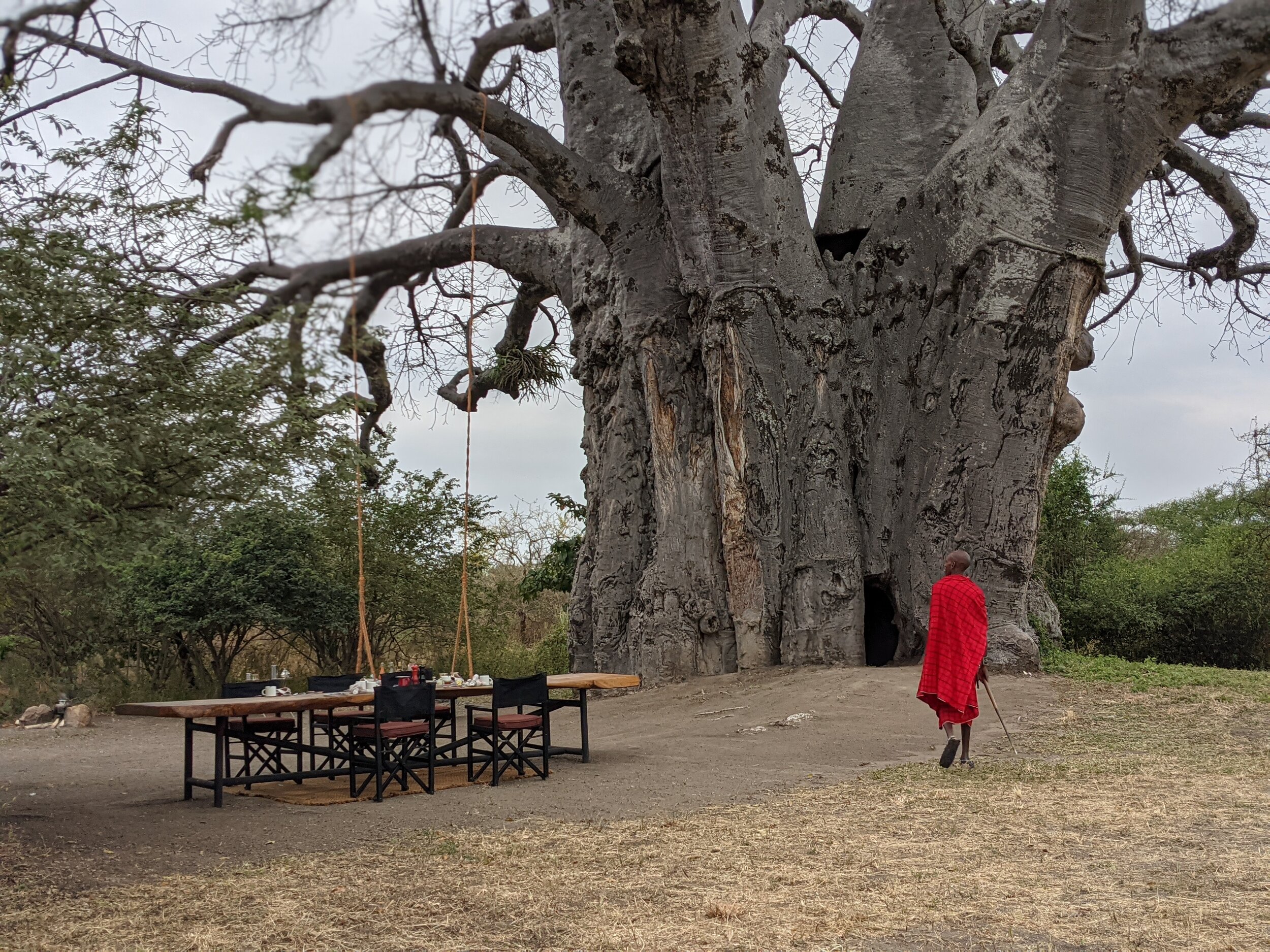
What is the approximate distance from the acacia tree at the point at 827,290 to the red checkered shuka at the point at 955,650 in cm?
334

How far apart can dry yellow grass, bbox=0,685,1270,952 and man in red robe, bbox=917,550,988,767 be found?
0.93m

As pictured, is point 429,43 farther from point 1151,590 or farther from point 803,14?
point 1151,590

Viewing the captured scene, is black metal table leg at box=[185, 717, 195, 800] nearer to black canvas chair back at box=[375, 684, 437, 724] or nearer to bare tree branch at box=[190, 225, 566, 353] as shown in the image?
black canvas chair back at box=[375, 684, 437, 724]

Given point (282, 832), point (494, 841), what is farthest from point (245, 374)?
point (282, 832)

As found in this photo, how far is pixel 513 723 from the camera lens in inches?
338

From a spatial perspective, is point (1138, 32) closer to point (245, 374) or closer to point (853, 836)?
point (853, 836)

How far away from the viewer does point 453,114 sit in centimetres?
321

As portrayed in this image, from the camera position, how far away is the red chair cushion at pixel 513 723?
848 cm

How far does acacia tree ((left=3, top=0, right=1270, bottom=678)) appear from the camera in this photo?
36.3ft

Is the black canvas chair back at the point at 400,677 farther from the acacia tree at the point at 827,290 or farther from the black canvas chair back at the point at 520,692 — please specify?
the acacia tree at the point at 827,290

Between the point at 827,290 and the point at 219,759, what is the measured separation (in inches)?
321

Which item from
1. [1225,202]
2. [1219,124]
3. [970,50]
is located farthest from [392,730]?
[1225,202]

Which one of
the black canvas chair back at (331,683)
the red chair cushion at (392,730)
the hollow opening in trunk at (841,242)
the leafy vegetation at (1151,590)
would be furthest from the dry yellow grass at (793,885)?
the leafy vegetation at (1151,590)

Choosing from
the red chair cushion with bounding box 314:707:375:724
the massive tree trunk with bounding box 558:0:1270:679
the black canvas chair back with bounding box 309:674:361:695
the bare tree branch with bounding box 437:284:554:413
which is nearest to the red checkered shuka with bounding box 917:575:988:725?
the massive tree trunk with bounding box 558:0:1270:679
